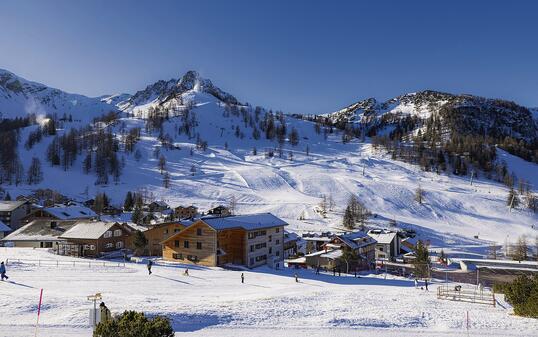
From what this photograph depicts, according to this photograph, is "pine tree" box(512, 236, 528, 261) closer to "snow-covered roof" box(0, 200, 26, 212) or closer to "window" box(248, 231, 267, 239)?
"window" box(248, 231, 267, 239)

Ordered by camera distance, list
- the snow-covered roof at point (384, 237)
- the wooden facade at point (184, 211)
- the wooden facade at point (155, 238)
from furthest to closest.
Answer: the wooden facade at point (184, 211), the snow-covered roof at point (384, 237), the wooden facade at point (155, 238)

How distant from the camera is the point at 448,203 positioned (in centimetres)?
12775

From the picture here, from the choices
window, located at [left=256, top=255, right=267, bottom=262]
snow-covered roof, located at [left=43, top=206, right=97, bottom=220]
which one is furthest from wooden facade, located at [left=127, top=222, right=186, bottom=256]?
snow-covered roof, located at [left=43, top=206, right=97, bottom=220]

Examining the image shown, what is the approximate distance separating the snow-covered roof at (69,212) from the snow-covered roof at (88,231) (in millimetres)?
33471

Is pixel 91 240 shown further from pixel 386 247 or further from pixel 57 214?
pixel 386 247

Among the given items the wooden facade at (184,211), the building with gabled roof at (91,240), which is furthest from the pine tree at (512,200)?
the building with gabled roof at (91,240)

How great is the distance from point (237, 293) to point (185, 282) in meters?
6.55

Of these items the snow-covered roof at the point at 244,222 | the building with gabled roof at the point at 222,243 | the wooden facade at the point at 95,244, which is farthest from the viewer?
the wooden facade at the point at 95,244

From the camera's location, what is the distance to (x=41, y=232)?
63.5 m

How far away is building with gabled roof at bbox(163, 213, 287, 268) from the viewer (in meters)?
51.5

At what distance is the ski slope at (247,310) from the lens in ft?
66.5

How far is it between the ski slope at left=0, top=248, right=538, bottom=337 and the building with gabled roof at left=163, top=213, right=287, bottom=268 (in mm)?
17866

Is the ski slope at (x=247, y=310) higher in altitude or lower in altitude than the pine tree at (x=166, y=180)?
higher

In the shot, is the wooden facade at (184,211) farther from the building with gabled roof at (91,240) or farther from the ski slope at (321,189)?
the building with gabled roof at (91,240)
